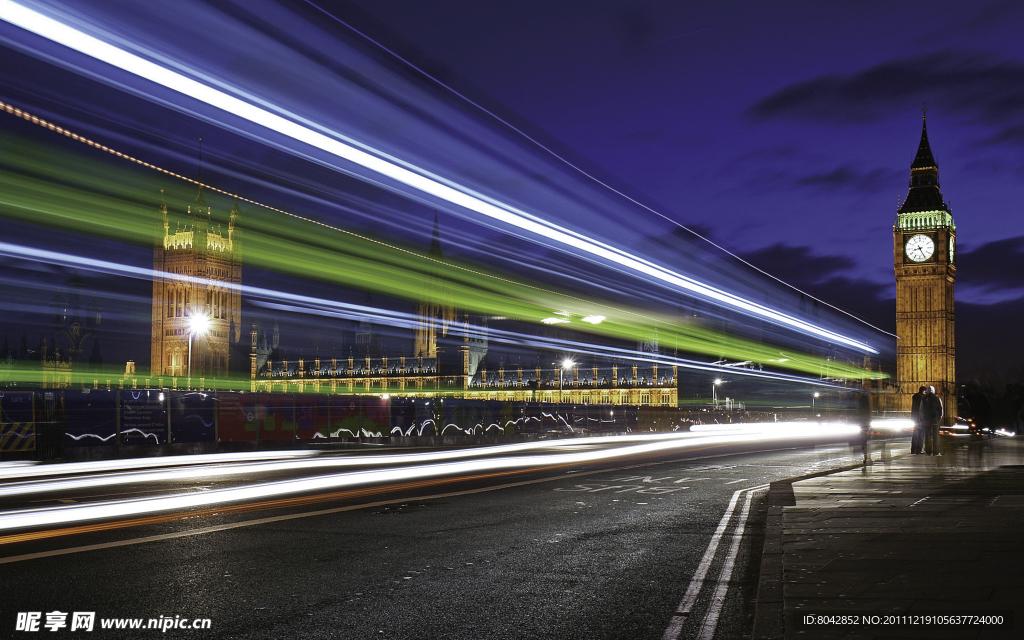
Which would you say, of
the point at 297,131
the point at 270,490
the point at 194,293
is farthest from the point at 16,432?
the point at 194,293

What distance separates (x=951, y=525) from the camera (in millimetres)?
8906

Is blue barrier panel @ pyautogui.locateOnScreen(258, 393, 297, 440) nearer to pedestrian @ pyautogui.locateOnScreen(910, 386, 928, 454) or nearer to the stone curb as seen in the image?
pedestrian @ pyautogui.locateOnScreen(910, 386, 928, 454)

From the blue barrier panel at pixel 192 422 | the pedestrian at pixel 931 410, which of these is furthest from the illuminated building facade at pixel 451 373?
the pedestrian at pixel 931 410

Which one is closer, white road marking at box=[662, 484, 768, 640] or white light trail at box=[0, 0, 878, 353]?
white road marking at box=[662, 484, 768, 640]

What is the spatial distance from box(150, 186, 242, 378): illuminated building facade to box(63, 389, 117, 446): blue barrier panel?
4401 inches

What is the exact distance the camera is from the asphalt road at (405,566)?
18.9ft

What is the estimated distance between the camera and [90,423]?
73.2ft

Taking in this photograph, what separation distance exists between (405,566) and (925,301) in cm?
13286

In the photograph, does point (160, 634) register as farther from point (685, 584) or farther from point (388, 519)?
point (388, 519)

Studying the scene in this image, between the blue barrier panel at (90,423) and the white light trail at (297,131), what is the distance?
947cm

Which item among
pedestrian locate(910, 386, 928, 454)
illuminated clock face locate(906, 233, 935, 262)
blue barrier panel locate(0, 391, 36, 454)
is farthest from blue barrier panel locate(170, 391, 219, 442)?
illuminated clock face locate(906, 233, 935, 262)

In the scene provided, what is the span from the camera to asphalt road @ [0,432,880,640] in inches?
226

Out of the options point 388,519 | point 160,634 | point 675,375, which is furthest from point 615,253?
point 675,375

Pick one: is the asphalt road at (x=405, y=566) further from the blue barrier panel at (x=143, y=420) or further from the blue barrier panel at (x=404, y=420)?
the blue barrier panel at (x=404, y=420)
